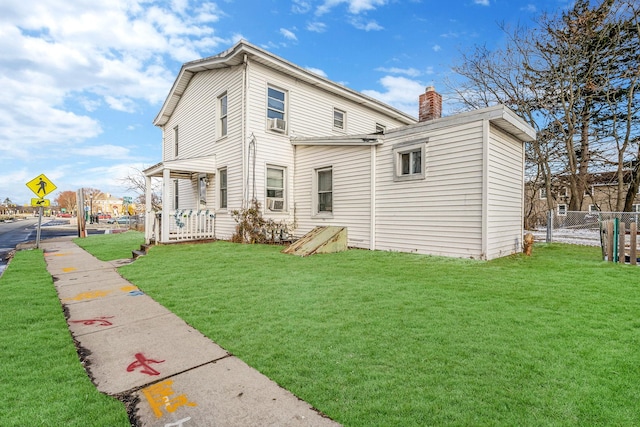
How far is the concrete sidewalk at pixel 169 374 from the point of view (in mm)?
1995

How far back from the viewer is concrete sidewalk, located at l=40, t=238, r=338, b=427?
200 centimetres

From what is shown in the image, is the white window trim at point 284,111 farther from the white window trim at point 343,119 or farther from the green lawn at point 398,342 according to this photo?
the green lawn at point 398,342

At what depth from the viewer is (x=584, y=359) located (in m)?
2.64

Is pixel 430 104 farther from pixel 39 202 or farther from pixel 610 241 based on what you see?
pixel 39 202

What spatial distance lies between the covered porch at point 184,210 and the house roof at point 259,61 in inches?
145

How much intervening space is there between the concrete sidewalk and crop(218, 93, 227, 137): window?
29.7 feet

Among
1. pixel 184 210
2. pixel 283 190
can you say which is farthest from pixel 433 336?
pixel 184 210

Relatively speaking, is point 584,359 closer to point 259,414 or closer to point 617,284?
point 259,414

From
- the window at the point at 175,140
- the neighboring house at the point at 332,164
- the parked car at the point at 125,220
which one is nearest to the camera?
the neighboring house at the point at 332,164

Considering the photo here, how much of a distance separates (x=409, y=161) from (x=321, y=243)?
3458 millimetres

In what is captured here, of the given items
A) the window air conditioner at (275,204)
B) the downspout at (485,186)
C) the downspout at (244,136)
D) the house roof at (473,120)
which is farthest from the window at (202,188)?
the downspout at (485,186)

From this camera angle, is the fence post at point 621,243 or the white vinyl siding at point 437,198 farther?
the white vinyl siding at point 437,198

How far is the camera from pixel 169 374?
2527 millimetres

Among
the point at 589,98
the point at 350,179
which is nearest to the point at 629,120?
the point at 589,98
